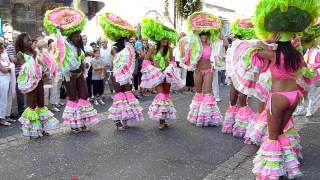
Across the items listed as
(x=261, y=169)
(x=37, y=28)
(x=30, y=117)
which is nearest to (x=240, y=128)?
(x=261, y=169)

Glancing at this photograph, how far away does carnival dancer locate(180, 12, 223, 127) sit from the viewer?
8.05 m

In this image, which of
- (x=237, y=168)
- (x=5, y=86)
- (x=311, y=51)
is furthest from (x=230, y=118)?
(x=5, y=86)

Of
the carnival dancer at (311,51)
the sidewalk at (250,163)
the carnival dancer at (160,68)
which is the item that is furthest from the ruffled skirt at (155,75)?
the carnival dancer at (311,51)

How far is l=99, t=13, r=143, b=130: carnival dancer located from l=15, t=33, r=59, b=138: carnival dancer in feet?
4.45

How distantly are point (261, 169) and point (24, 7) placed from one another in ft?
48.1

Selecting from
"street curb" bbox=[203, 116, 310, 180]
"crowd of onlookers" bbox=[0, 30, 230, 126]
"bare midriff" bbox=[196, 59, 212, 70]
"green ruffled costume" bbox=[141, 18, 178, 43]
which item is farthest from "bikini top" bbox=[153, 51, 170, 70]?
"street curb" bbox=[203, 116, 310, 180]

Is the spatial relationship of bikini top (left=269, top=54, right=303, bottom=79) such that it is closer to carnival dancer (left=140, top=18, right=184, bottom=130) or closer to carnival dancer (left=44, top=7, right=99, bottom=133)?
carnival dancer (left=140, top=18, right=184, bottom=130)

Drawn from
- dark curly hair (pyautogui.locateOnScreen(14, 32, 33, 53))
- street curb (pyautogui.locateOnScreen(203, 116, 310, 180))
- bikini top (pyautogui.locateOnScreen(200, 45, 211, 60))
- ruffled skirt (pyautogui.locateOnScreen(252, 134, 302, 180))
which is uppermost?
dark curly hair (pyautogui.locateOnScreen(14, 32, 33, 53))

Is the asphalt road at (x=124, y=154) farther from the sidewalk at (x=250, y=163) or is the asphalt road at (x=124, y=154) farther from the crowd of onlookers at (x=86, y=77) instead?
the crowd of onlookers at (x=86, y=77)

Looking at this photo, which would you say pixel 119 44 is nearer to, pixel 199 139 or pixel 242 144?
pixel 199 139

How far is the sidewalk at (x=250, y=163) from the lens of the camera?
5.30 meters

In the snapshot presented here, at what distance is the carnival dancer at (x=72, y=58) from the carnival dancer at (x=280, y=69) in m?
Answer: 3.85

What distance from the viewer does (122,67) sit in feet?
25.5

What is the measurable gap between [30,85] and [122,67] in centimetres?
167
